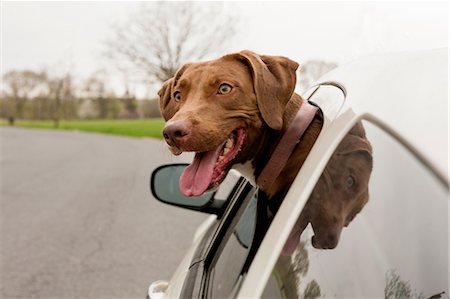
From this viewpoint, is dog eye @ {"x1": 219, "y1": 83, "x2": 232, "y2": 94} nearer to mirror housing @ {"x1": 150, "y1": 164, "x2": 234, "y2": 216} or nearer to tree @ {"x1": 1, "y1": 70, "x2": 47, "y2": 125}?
mirror housing @ {"x1": 150, "y1": 164, "x2": 234, "y2": 216}

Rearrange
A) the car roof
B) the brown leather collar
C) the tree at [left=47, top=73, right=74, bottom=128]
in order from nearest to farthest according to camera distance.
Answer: the car roof
the brown leather collar
the tree at [left=47, top=73, right=74, bottom=128]

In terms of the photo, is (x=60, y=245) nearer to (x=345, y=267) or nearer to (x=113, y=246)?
(x=113, y=246)

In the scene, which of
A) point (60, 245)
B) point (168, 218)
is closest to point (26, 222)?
point (60, 245)

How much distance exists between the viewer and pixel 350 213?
4.27 ft

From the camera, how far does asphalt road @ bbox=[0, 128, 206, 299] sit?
545 cm

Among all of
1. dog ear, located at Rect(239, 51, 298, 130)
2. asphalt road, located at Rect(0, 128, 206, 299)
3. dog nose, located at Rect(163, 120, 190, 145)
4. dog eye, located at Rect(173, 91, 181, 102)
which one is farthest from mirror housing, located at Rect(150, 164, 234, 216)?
dog nose, located at Rect(163, 120, 190, 145)

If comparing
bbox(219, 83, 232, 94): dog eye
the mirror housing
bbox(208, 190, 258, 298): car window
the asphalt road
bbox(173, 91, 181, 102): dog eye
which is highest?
bbox(219, 83, 232, 94): dog eye

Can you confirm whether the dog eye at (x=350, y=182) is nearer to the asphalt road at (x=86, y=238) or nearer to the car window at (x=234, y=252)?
the car window at (x=234, y=252)

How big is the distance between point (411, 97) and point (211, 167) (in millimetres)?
651

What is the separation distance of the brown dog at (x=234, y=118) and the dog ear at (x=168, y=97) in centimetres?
12

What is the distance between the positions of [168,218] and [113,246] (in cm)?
197

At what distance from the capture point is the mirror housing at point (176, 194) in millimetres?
2732

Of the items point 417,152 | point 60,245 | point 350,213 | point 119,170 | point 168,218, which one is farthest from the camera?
point 119,170

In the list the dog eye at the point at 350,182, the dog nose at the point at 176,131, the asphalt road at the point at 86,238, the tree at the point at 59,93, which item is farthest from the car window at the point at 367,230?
the tree at the point at 59,93
